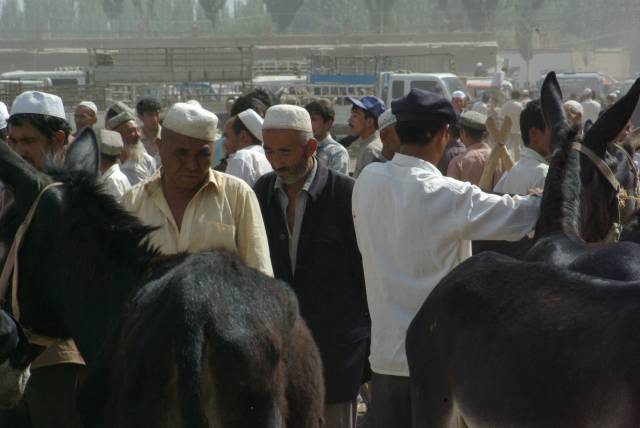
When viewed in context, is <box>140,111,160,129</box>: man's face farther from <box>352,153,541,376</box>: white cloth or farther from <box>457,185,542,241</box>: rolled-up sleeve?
<box>457,185,542,241</box>: rolled-up sleeve

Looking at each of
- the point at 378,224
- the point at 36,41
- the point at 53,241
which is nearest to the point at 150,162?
the point at 378,224

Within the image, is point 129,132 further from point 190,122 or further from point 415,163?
point 190,122

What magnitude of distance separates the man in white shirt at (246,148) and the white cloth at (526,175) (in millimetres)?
2093

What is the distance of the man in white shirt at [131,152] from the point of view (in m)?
9.17

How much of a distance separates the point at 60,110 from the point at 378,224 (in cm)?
185

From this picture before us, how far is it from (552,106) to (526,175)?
1723mm

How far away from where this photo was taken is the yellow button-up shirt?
13.8 feet

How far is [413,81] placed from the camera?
101ft

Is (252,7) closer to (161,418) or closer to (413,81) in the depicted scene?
(413,81)

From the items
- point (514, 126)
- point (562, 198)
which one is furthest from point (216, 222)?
point (514, 126)

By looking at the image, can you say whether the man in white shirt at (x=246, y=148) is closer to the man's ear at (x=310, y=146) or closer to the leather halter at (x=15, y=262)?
the man's ear at (x=310, y=146)

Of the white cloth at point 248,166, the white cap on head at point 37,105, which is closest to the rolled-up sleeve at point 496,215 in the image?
the white cap on head at point 37,105

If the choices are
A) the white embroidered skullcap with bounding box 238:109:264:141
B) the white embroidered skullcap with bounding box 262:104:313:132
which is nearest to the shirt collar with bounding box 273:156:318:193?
the white embroidered skullcap with bounding box 262:104:313:132

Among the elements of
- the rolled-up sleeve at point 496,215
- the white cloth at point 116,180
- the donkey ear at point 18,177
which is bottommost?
the white cloth at point 116,180
